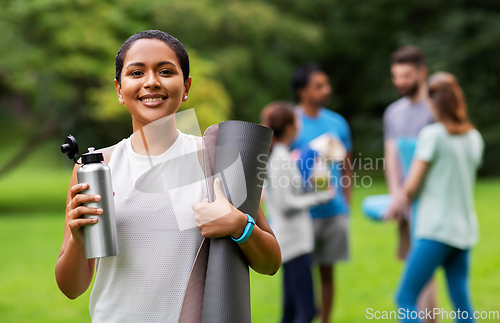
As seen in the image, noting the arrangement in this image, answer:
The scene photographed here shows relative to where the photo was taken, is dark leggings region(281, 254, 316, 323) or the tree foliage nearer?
dark leggings region(281, 254, 316, 323)

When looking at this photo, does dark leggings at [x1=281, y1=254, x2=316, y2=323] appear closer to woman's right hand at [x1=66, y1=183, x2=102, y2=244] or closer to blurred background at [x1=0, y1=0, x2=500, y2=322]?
blurred background at [x1=0, y1=0, x2=500, y2=322]

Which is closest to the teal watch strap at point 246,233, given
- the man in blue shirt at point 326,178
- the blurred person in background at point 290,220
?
the blurred person in background at point 290,220

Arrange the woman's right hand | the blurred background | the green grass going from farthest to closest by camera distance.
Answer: the blurred background → the green grass → the woman's right hand

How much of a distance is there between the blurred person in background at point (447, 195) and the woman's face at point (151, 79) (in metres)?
2.34

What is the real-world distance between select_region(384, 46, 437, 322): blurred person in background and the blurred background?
1058 mm

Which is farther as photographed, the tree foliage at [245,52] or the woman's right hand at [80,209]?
the tree foliage at [245,52]

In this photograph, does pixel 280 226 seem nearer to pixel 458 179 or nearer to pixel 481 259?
pixel 458 179

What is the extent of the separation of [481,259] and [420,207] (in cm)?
416

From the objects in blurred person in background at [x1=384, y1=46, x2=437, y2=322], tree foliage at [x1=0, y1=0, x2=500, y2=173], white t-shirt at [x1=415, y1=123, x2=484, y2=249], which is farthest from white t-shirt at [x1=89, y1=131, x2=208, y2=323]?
tree foliage at [x1=0, y1=0, x2=500, y2=173]

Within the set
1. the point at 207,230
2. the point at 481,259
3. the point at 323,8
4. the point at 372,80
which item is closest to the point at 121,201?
the point at 207,230

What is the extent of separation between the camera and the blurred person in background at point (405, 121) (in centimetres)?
402

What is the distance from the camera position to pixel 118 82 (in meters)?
1.52

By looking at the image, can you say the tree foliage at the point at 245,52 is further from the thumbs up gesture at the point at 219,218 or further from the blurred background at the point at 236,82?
the thumbs up gesture at the point at 219,218

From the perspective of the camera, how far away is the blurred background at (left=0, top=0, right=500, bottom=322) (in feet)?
21.2
